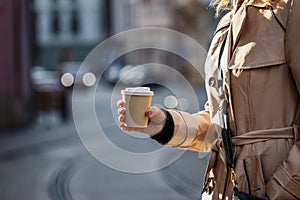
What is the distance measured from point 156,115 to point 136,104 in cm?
15

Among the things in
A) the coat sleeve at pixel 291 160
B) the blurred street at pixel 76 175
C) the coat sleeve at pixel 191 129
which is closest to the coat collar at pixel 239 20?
the coat sleeve at pixel 291 160

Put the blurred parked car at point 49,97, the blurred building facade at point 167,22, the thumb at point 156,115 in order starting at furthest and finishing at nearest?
the blurred building facade at point 167,22 < the blurred parked car at point 49,97 < the thumb at point 156,115

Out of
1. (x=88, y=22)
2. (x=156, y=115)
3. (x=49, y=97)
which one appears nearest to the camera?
(x=156, y=115)

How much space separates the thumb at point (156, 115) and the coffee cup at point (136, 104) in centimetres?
3

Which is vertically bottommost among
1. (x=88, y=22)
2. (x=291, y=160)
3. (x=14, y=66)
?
(x=291, y=160)

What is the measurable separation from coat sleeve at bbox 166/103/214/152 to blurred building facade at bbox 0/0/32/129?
1410cm

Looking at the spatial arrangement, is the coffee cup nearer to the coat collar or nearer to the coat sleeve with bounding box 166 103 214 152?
the coat sleeve with bounding box 166 103 214 152

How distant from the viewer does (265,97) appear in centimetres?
195

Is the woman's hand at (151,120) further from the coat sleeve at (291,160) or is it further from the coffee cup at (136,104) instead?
the coat sleeve at (291,160)

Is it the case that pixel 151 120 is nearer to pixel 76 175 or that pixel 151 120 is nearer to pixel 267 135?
pixel 267 135

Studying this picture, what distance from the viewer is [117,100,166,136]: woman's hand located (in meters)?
2.31

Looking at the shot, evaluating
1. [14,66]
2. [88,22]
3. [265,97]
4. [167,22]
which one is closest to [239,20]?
[265,97]

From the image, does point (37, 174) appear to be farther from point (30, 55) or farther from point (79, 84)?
point (79, 84)

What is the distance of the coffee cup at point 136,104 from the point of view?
7.29 ft
